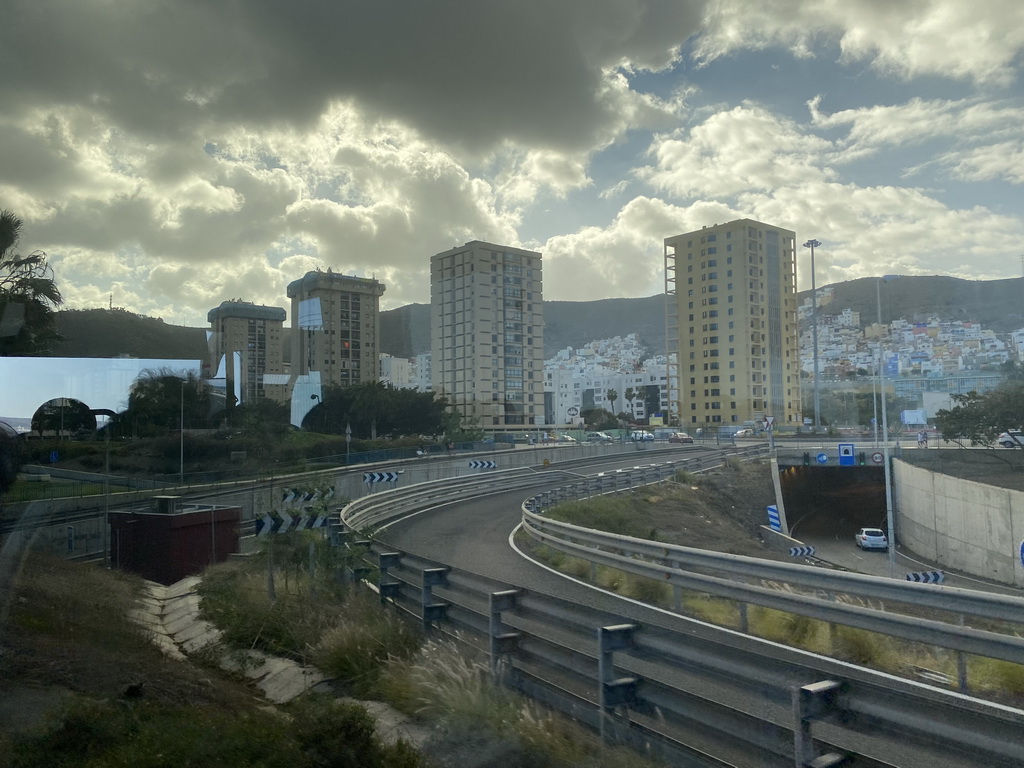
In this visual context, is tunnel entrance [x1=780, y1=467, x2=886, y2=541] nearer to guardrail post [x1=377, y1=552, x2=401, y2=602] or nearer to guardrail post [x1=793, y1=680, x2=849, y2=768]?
guardrail post [x1=377, y1=552, x2=401, y2=602]

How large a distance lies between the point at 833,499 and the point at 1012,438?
18213mm

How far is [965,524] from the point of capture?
30.8 meters

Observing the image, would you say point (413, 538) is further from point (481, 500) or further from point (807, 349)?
point (807, 349)

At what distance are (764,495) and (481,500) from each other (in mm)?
19741

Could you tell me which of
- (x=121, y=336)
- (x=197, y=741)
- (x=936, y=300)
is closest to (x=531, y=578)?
(x=121, y=336)

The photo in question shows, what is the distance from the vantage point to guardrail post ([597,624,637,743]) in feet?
14.1

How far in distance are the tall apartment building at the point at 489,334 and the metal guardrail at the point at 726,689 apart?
32.0 metres

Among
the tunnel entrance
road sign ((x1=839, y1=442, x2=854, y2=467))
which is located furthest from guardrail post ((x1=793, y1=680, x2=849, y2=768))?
the tunnel entrance

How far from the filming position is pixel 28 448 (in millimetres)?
6980

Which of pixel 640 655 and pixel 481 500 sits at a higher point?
pixel 640 655

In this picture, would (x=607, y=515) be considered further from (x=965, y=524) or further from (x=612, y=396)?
(x=612, y=396)

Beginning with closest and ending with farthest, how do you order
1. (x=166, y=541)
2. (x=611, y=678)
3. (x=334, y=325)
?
(x=611, y=678) < (x=334, y=325) < (x=166, y=541)

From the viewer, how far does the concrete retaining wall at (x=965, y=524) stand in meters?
27.0

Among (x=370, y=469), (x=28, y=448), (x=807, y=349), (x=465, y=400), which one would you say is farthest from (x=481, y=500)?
(x=807, y=349)
